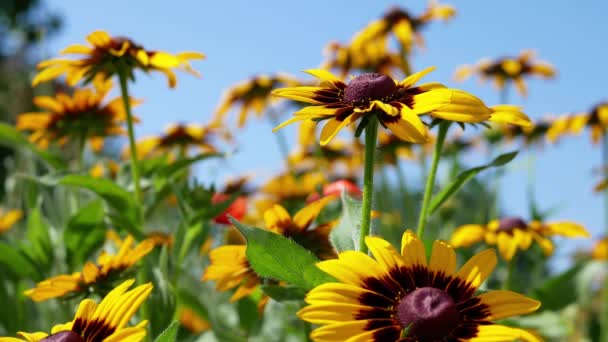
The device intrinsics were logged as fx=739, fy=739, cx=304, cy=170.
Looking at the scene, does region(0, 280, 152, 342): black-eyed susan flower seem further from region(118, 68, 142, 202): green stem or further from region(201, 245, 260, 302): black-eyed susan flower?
region(118, 68, 142, 202): green stem

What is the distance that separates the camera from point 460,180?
132 cm

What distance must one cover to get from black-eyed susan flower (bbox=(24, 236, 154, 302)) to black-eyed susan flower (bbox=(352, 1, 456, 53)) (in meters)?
2.35

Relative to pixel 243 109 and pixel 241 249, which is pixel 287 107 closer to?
pixel 243 109

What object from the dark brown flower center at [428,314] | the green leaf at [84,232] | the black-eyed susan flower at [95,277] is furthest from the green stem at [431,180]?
the green leaf at [84,232]

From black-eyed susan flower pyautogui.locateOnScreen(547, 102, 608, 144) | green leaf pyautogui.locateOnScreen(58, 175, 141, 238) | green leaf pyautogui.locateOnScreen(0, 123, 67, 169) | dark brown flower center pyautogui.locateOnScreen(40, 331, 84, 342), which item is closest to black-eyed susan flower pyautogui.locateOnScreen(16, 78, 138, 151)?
A: green leaf pyautogui.locateOnScreen(0, 123, 67, 169)

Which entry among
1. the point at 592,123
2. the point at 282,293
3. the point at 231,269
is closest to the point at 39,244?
the point at 231,269

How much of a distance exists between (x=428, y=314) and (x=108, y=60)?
1.02m

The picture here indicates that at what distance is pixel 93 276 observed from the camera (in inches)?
51.0

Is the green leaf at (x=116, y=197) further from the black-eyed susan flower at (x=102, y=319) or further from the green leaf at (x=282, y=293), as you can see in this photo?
the black-eyed susan flower at (x=102, y=319)

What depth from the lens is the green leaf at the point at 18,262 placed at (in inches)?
68.0

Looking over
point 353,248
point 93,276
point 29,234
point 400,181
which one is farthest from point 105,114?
point 400,181

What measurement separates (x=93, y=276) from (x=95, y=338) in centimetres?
38

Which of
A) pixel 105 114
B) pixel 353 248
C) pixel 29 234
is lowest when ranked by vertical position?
pixel 29 234

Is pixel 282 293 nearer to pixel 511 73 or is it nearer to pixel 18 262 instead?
pixel 18 262
